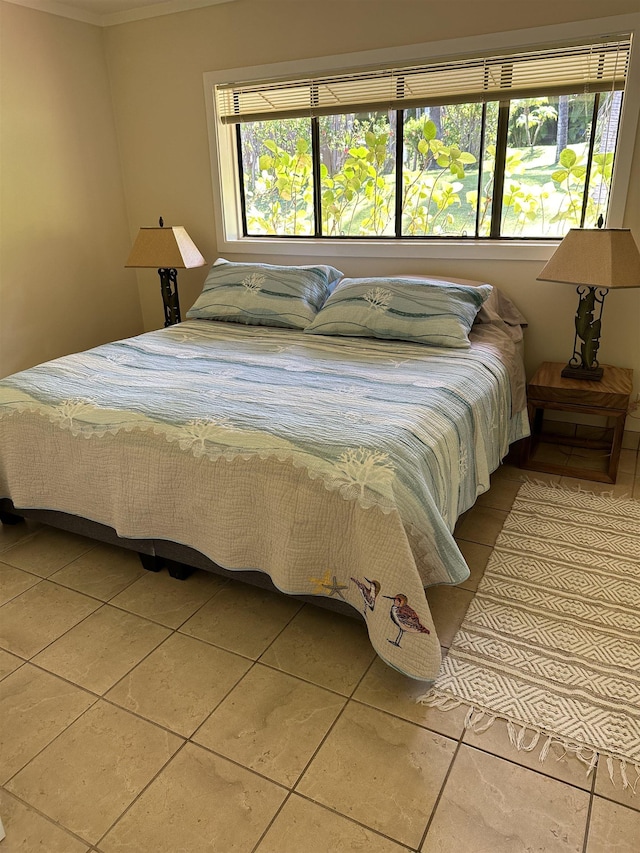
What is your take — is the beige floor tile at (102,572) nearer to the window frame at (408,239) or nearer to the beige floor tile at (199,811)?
the beige floor tile at (199,811)

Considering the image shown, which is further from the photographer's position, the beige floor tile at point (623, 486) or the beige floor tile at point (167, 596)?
the beige floor tile at point (623, 486)

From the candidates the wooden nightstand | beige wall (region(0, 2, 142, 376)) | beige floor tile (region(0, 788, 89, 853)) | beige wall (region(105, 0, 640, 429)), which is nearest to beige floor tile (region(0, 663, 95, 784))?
beige floor tile (region(0, 788, 89, 853))

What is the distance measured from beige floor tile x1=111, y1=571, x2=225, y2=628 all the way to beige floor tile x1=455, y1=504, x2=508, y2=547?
101cm

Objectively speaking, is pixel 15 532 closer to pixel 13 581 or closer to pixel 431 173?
pixel 13 581

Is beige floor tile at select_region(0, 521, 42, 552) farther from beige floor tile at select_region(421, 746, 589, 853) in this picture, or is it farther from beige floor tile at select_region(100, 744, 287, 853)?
beige floor tile at select_region(421, 746, 589, 853)

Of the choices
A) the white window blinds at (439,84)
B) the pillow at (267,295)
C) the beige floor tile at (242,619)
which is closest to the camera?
the beige floor tile at (242,619)

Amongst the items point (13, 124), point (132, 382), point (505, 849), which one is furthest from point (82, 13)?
point (505, 849)

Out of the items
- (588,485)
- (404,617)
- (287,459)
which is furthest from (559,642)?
(588,485)

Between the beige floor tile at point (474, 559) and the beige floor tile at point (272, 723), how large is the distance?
70cm

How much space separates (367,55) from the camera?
123 inches

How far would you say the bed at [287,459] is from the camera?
1.68 m

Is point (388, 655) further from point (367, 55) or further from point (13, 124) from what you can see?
point (13, 124)

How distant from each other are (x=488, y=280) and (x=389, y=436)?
1.82 meters

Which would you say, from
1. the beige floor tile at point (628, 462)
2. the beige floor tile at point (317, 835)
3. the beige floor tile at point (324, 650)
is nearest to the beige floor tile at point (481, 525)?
the beige floor tile at point (324, 650)
